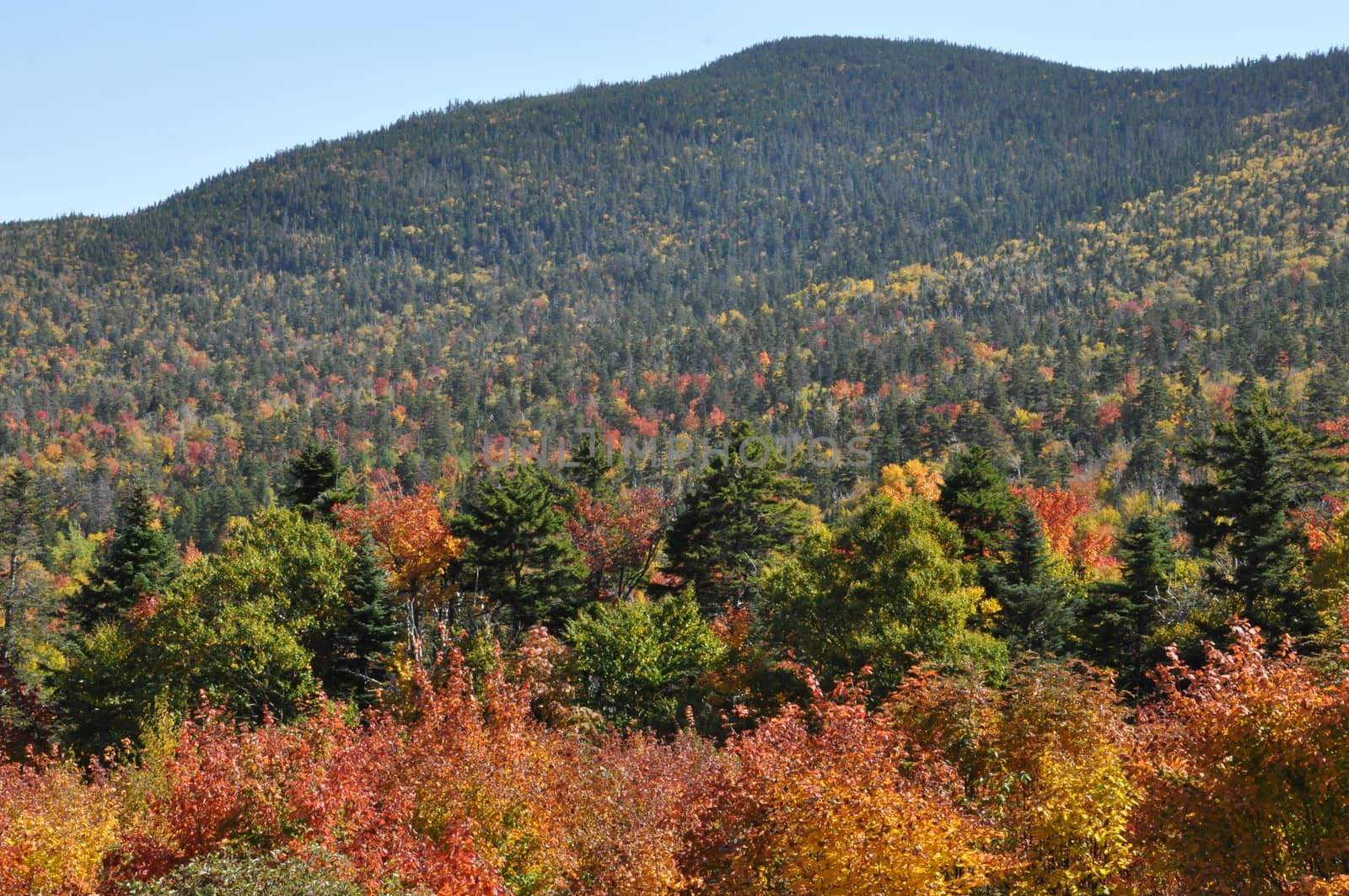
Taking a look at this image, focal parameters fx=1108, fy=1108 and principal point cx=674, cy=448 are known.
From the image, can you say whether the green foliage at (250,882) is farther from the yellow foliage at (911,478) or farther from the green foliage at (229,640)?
the yellow foliage at (911,478)

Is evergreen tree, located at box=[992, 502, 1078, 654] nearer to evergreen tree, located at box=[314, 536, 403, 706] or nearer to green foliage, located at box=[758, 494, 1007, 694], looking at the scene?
green foliage, located at box=[758, 494, 1007, 694]

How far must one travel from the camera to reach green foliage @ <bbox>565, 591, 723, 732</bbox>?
41.4 meters

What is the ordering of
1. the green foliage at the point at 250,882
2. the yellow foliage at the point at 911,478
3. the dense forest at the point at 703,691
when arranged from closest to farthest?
1. the green foliage at the point at 250,882
2. the dense forest at the point at 703,691
3. the yellow foliage at the point at 911,478

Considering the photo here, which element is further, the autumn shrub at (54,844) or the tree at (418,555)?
the tree at (418,555)

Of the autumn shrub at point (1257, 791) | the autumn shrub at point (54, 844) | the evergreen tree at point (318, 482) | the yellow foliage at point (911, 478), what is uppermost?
the autumn shrub at point (1257, 791)

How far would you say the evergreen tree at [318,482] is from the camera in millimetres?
52750

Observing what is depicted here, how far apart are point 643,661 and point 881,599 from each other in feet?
34.2

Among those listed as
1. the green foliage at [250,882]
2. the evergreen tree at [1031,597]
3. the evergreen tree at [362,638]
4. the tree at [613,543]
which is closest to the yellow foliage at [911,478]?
the tree at [613,543]

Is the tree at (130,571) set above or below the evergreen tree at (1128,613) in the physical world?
above

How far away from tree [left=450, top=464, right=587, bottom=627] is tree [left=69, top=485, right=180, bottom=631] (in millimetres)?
14827

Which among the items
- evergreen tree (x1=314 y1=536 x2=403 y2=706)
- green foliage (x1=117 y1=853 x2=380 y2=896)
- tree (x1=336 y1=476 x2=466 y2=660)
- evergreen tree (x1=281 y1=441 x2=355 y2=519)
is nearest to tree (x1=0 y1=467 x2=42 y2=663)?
evergreen tree (x1=281 y1=441 x2=355 y2=519)

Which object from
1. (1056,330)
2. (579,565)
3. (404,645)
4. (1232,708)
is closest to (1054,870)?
(1232,708)

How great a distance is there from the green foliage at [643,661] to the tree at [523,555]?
4.74 meters

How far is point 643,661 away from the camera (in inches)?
1642
